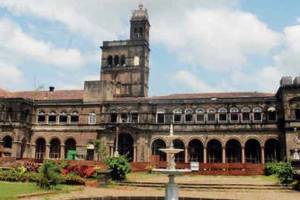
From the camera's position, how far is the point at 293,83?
41.9 metres

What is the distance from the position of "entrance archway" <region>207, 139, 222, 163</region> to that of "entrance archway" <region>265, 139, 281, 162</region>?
17.6ft

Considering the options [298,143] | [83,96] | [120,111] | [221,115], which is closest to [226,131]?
[221,115]

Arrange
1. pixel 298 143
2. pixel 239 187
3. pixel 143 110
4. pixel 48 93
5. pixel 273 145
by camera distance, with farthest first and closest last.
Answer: pixel 48 93 < pixel 143 110 < pixel 273 145 < pixel 298 143 < pixel 239 187

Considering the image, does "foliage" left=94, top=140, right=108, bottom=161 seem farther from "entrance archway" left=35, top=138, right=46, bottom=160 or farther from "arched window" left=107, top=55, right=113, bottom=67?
"arched window" left=107, top=55, right=113, bottom=67

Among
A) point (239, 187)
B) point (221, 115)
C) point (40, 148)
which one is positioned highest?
point (221, 115)

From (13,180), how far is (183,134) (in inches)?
978

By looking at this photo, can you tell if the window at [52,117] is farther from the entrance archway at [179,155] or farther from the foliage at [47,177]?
the foliage at [47,177]

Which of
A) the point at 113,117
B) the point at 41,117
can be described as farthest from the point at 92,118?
the point at 41,117

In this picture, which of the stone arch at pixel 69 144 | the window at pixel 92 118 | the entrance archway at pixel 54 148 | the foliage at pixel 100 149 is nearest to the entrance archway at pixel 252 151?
the foliage at pixel 100 149

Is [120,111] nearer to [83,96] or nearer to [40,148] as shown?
[83,96]

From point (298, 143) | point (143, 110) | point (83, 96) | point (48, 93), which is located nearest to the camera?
point (298, 143)

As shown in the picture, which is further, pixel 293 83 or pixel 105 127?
pixel 105 127

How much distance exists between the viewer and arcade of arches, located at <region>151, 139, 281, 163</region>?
4425 cm

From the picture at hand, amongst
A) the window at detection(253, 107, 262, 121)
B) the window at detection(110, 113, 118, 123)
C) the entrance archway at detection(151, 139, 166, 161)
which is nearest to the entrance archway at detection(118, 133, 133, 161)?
the window at detection(110, 113, 118, 123)
